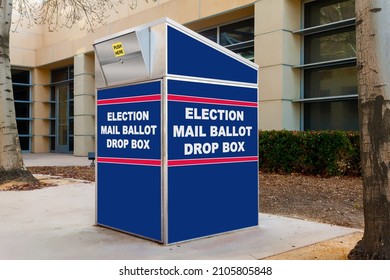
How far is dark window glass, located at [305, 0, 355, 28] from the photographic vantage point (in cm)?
1318

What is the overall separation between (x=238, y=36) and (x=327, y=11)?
11.6 feet

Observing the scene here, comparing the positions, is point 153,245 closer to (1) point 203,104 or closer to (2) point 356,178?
(1) point 203,104

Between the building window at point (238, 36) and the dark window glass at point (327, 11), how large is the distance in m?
2.15

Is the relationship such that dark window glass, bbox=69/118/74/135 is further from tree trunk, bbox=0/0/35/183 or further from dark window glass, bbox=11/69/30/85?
tree trunk, bbox=0/0/35/183

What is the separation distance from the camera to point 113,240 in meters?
5.37

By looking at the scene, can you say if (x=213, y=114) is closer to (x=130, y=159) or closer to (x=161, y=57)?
(x=161, y=57)

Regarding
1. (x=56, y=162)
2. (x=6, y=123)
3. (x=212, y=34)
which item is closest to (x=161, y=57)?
(x=6, y=123)

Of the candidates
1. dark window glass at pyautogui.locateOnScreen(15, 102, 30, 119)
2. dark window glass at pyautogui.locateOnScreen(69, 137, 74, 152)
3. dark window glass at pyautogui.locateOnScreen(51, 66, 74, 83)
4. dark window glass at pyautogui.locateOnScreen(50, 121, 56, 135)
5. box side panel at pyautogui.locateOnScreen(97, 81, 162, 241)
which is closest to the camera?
box side panel at pyautogui.locateOnScreen(97, 81, 162, 241)

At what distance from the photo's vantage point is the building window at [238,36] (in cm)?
1594

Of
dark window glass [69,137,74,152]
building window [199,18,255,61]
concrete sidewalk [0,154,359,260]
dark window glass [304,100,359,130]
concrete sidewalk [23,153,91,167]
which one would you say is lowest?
concrete sidewalk [0,154,359,260]

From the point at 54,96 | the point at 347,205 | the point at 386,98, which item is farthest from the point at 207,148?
the point at 54,96

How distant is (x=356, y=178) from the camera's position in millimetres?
10984

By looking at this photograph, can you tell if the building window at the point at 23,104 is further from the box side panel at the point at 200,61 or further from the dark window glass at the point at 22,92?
the box side panel at the point at 200,61

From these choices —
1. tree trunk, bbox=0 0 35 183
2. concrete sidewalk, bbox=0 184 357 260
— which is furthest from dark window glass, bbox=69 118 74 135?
concrete sidewalk, bbox=0 184 357 260
